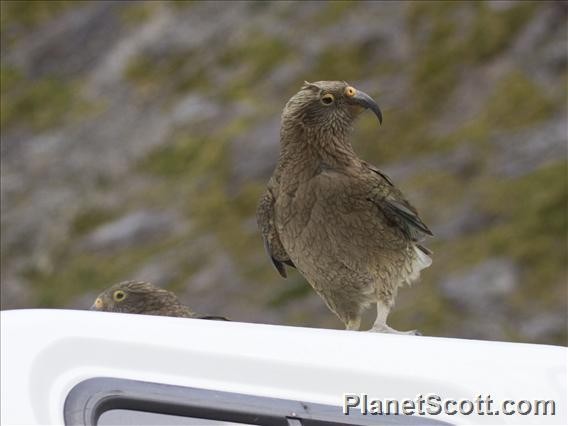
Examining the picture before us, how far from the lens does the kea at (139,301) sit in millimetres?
3232

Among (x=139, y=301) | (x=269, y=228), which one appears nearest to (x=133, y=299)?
(x=139, y=301)

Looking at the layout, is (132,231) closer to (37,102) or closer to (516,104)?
(37,102)

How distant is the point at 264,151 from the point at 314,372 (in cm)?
829

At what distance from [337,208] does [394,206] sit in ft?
0.68

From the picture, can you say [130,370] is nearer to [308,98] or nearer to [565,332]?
[308,98]

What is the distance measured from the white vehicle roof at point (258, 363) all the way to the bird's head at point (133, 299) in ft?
4.00

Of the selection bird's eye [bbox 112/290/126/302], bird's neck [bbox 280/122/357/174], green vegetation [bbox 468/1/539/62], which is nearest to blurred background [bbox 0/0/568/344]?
green vegetation [bbox 468/1/539/62]

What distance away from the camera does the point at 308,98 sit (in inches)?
118

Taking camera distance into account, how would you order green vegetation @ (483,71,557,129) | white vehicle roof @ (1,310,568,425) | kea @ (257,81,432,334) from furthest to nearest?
green vegetation @ (483,71,557,129)
kea @ (257,81,432,334)
white vehicle roof @ (1,310,568,425)

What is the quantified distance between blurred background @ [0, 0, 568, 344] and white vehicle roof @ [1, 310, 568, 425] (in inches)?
257

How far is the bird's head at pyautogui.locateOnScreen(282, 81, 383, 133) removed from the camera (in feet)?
9.80

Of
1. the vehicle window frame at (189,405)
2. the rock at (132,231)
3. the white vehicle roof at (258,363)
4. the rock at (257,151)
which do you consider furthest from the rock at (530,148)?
the vehicle window frame at (189,405)

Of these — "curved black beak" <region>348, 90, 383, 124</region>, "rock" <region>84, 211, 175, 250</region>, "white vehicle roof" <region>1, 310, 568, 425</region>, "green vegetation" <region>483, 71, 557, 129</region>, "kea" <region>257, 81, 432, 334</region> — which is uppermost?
"green vegetation" <region>483, 71, 557, 129</region>

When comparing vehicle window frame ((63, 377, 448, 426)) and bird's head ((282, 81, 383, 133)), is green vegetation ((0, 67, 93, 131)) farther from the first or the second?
vehicle window frame ((63, 377, 448, 426))
